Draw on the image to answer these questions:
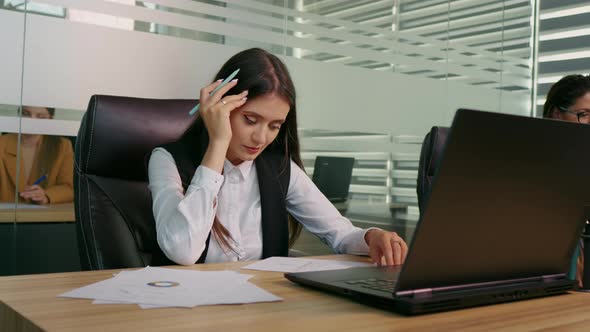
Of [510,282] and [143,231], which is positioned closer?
[510,282]

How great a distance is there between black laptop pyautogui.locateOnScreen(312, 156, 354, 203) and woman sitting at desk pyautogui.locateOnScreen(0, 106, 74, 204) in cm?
118

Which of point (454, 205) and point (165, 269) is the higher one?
point (454, 205)

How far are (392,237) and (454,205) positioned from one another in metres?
0.59

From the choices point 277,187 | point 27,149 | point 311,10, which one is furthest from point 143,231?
point 311,10

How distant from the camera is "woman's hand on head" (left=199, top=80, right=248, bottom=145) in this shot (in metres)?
1.63

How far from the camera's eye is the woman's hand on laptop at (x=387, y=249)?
4.36 feet

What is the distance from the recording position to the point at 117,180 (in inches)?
67.6

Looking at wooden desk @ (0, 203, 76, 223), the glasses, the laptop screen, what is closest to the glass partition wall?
wooden desk @ (0, 203, 76, 223)

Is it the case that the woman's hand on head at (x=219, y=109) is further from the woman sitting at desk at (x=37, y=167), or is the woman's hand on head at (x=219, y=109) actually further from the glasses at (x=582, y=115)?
the glasses at (x=582, y=115)

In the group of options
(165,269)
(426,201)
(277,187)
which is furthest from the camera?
(277,187)

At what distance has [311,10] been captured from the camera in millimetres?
3016

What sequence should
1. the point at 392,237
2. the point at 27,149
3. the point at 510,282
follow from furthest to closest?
1. the point at 27,149
2. the point at 392,237
3. the point at 510,282

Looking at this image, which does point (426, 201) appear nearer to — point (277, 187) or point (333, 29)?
point (277, 187)

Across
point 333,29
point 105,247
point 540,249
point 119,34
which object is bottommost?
point 105,247
